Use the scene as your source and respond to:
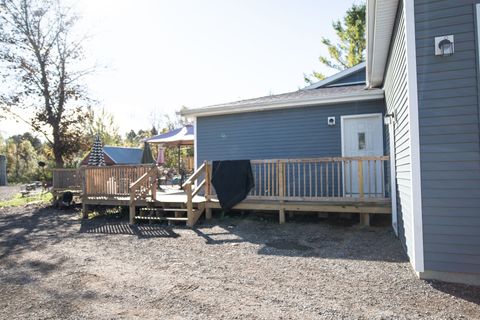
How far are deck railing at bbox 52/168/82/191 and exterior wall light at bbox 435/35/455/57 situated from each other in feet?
35.6

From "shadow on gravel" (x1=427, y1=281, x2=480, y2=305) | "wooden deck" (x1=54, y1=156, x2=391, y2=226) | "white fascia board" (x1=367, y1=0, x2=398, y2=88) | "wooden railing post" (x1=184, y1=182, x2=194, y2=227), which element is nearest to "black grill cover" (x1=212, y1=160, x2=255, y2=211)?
"wooden deck" (x1=54, y1=156, x2=391, y2=226)

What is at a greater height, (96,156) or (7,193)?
(96,156)

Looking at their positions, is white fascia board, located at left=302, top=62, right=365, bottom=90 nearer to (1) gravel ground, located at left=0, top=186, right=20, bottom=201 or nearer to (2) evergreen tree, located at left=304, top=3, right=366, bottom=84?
(2) evergreen tree, located at left=304, top=3, right=366, bottom=84

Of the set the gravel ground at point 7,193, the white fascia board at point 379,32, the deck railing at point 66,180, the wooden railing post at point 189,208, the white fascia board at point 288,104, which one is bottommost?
the gravel ground at point 7,193

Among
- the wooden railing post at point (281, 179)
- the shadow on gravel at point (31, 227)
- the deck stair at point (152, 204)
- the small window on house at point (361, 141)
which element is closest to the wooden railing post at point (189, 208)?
the deck stair at point (152, 204)

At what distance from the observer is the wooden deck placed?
6418mm

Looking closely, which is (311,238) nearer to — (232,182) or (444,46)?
(232,182)

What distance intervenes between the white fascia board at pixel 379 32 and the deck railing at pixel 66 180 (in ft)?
31.4

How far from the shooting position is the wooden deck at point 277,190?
6.42 m

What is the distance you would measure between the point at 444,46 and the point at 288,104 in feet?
15.4

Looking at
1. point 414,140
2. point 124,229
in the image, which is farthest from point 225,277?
point 124,229

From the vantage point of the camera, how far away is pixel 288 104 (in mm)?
8062

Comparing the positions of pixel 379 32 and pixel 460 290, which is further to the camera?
pixel 379 32

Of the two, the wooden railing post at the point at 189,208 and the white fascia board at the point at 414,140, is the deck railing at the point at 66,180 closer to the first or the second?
the wooden railing post at the point at 189,208
